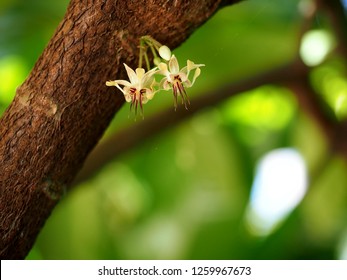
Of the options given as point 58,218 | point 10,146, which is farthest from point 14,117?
point 58,218

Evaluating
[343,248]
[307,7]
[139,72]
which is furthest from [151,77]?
[343,248]

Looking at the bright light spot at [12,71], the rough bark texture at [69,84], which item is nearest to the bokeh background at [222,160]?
the bright light spot at [12,71]

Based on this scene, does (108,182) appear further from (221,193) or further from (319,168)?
(319,168)

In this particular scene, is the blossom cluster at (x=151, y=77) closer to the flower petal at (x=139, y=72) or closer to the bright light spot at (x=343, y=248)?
the flower petal at (x=139, y=72)

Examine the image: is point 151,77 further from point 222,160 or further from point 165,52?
point 222,160

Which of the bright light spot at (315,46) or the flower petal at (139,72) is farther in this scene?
the bright light spot at (315,46)

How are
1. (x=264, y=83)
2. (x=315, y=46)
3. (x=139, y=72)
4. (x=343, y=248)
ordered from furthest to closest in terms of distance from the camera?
(x=343, y=248)
(x=315, y=46)
(x=264, y=83)
(x=139, y=72)

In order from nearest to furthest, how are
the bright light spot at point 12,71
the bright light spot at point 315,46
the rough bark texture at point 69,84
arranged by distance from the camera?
the rough bark texture at point 69,84 < the bright light spot at point 315,46 < the bright light spot at point 12,71

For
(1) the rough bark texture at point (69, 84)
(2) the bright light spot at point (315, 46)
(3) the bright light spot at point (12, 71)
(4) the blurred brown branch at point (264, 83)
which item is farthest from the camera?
(3) the bright light spot at point (12, 71)
